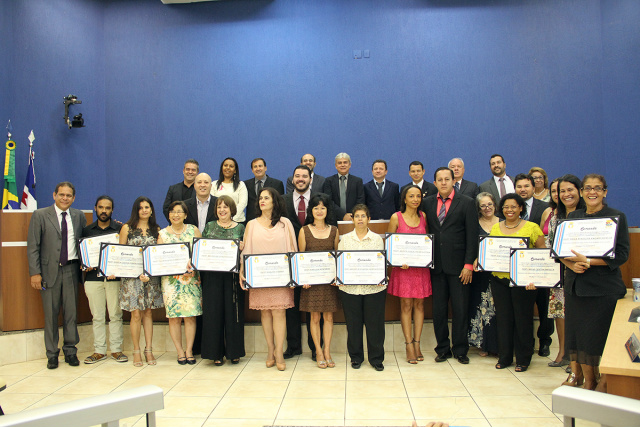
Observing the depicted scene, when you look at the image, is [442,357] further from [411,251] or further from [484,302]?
[411,251]

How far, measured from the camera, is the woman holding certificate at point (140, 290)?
4668 millimetres

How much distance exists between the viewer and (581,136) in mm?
7379

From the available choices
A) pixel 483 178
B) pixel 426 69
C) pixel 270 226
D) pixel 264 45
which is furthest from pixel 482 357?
pixel 264 45

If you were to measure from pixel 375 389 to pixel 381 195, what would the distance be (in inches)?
95.4

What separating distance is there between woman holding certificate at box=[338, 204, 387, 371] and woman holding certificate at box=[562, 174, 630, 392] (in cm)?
164

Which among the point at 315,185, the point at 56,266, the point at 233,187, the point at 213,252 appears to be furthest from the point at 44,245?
the point at 315,185

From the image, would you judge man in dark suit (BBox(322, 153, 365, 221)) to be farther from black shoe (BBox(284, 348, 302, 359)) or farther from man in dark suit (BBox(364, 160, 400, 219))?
black shoe (BBox(284, 348, 302, 359))

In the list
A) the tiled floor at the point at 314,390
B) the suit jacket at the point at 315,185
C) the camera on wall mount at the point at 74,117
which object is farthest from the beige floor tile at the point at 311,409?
the camera on wall mount at the point at 74,117

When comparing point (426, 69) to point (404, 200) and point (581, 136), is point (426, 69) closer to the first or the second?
point (581, 136)

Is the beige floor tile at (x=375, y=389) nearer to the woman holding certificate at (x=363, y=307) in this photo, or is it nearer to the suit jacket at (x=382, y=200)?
the woman holding certificate at (x=363, y=307)

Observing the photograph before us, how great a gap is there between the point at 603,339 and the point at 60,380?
430 cm

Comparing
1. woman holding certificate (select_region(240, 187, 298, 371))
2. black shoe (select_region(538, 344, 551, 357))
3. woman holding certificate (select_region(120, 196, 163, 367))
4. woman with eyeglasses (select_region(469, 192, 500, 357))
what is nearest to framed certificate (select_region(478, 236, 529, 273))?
woman with eyeglasses (select_region(469, 192, 500, 357))

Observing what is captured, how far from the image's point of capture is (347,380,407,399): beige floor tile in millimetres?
3740

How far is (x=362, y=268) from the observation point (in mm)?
4305
